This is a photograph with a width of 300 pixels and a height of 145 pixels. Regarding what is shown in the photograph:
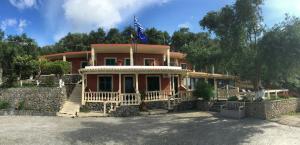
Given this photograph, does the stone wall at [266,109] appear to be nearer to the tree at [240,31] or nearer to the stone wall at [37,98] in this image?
the tree at [240,31]

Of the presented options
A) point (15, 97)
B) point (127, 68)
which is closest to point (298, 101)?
point (127, 68)

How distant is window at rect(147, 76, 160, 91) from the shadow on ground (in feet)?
29.5

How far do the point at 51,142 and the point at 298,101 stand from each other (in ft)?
67.3

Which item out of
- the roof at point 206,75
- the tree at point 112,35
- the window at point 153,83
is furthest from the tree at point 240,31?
the tree at point 112,35

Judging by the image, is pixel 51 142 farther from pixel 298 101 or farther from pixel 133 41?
pixel 298 101

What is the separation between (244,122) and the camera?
1969 cm

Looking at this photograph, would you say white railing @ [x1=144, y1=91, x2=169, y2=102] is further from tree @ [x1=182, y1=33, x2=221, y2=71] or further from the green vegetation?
the green vegetation

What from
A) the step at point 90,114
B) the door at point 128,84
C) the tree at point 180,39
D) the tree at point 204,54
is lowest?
the step at point 90,114

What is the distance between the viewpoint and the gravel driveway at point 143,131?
1510cm

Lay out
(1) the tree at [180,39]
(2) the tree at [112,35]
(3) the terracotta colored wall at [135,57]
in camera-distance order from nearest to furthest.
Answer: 1. (3) the terracotta colored wall at [135,57]
2. (2) the tree at [112,35]
3. (1) the tree at [180,39]

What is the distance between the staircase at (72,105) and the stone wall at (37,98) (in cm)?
60

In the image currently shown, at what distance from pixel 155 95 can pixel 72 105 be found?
712 cm

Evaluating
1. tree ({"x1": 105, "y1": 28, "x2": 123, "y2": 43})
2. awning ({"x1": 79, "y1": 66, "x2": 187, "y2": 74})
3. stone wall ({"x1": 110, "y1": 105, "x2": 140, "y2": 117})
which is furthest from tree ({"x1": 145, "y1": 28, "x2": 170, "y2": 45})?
stone wall ({"x1": 110, "y1": 105, "x2": 140, "y2": 117})

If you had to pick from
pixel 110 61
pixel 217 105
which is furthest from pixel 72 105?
pixel 217 105
